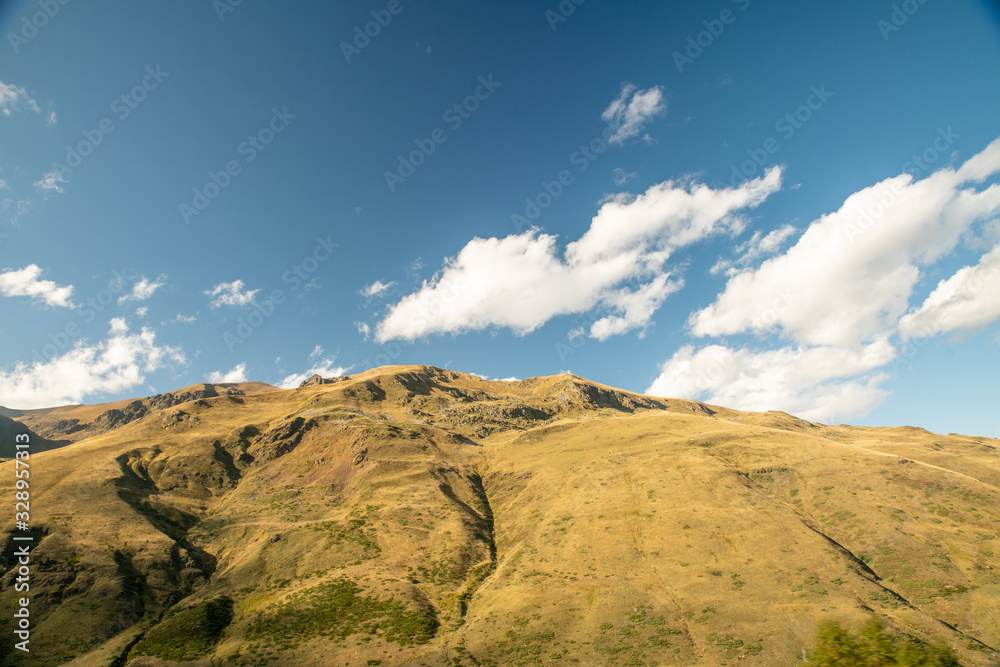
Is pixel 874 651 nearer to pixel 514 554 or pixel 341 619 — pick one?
pixel 514 554

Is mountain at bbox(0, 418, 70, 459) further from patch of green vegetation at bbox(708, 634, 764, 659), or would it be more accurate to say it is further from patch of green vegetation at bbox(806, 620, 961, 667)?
patch of green vegetation at bbox(806, 620, 961, 667)

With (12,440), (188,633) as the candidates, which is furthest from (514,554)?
(12,440)

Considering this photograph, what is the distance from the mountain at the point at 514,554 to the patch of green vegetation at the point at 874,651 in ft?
5.54

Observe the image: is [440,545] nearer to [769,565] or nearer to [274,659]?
[274,659]

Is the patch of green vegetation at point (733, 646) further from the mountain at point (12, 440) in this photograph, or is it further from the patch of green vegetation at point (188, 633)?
the mountain at point (12, 440)

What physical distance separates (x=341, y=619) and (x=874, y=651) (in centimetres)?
6734

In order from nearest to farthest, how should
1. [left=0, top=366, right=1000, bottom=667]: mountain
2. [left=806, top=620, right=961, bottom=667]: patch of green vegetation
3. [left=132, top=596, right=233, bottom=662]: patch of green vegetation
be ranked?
[left=806, top=620, right=961, bottom=667]: patch of green vegetation
[left=0, top=366, right=1000, bottom=667]: mountain
[left=132, top=596, right=233, bottom=662]: patch of green vegetation

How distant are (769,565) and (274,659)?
7121 centimetres

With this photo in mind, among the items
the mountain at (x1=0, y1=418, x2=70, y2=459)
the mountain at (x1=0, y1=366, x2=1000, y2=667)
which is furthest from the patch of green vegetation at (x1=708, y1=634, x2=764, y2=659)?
the mountain at (x1=0, y1=418, x2=70, y2=459)

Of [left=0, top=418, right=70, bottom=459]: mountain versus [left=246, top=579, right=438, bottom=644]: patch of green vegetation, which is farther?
[left=0, top=418, right=70, bottom=459]: mountain

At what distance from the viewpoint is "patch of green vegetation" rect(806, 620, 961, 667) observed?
40.8 m

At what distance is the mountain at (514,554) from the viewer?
170 feet

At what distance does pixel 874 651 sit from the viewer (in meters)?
42.3

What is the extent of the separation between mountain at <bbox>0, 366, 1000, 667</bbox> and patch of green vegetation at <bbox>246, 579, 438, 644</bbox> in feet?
1.14
